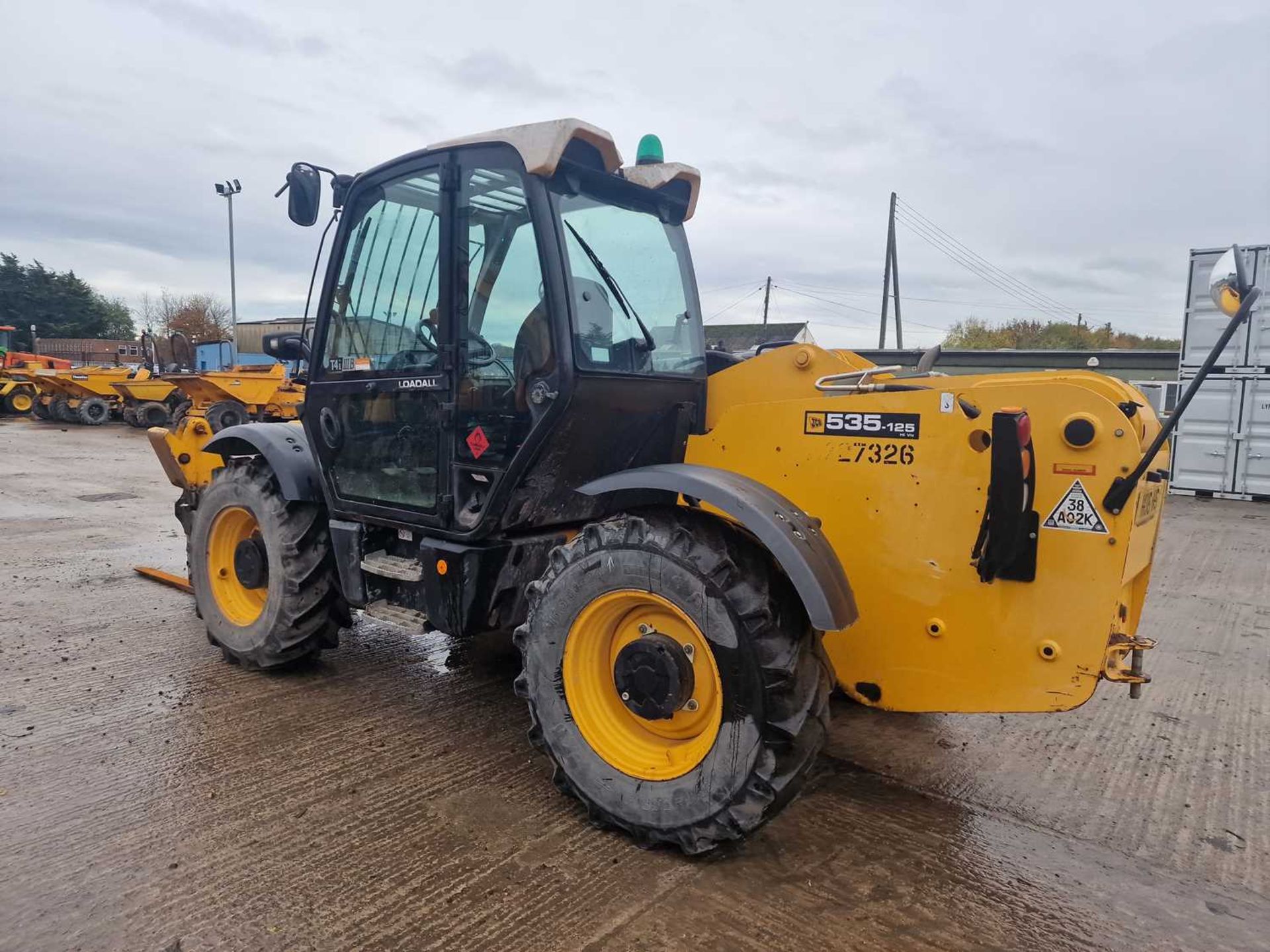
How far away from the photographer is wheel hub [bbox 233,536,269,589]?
4.40 m

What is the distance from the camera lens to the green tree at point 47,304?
2063 inches

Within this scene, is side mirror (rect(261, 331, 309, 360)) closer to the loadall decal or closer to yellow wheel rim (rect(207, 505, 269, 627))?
yellow wheel rim (rect(207, 505, 269, 627))

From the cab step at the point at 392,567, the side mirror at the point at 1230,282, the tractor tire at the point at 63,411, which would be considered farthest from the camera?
the tractor tire at the point at 63,411

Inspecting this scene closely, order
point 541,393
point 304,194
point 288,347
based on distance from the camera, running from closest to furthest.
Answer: point 541,393
point 304,194
point 288,347

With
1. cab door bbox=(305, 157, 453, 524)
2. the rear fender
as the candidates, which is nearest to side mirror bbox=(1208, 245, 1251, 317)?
the rear fender

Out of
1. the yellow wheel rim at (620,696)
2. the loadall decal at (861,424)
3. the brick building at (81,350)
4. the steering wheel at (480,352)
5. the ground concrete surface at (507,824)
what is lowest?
the ground concrete surface at (507,824)

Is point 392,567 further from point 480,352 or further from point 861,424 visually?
point 861,424

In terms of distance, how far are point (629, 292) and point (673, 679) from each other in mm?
1565

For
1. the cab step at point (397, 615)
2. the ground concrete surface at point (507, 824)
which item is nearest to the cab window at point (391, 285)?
the cab step at point (397, 615)

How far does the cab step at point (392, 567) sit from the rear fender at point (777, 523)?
41.5 inches

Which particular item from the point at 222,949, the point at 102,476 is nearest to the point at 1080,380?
the point at 222,949

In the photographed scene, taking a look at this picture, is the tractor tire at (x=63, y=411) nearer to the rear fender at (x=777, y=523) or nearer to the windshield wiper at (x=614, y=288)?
the windshield wiper at (x=614, y=288)

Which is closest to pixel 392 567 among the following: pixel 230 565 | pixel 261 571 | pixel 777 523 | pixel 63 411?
pixel 261 571

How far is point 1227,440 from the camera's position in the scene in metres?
11.3
